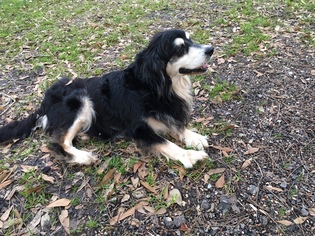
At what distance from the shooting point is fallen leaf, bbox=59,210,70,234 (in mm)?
2568

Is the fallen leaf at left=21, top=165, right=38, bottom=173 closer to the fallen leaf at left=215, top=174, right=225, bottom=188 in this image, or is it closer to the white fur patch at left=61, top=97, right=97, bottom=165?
the white fur patch at left=61, top=97, right=97, bottom=165

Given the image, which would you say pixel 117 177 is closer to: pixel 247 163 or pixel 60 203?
pixel 60 203

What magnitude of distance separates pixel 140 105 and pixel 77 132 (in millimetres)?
939

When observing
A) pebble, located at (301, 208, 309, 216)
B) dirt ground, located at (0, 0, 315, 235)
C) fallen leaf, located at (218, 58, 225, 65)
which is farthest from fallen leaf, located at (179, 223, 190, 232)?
fallen leaf, located at (218, 58, 225, 65)

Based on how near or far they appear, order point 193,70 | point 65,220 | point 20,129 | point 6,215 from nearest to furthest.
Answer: point 65,220
point 6,215
point 193,70
point 20,129

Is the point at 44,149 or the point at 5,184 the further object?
the point at 44,149

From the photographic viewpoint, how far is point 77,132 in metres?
3.52

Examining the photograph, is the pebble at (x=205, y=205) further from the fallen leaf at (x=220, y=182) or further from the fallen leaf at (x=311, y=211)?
the fallen leaf at (x=311, y=211)

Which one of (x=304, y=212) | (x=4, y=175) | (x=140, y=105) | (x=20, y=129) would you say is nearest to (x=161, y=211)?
(x=140, y=105)

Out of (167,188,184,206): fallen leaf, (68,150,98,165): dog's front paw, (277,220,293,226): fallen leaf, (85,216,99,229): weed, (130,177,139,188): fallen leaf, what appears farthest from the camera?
(68,150,98,165): dog's front paw

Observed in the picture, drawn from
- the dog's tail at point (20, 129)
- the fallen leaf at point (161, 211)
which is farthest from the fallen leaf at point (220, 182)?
the dog's tail at point (20, 129)

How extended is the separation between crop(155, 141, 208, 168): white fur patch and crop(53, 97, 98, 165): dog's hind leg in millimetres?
812

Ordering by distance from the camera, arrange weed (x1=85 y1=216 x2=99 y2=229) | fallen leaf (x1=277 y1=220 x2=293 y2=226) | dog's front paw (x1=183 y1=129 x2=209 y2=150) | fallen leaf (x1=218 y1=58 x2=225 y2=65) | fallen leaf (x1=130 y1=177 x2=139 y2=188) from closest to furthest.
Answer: fallen leaf (x1=277 y1=220 x2=293 y2=226) < weed (x1=85 y1=216 x2=99 y2=229) < fallen leaf (x1=130 y1=177 x2=139 y2=188) < dog's front paw (x1=183 y1=129 x2=209 y2=150) < fallen leaf (x1=218 y1=58 x2=225 y2=65)

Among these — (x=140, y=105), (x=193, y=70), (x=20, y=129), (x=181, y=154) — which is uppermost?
(x=193, y=70)
